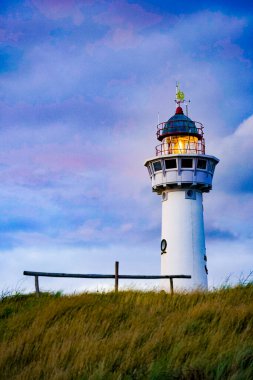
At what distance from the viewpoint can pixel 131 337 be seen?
9.99 m

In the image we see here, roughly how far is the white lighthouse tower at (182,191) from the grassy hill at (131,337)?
35.5ft

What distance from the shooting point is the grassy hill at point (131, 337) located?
820cm

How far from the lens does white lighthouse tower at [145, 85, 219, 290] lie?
25.3m

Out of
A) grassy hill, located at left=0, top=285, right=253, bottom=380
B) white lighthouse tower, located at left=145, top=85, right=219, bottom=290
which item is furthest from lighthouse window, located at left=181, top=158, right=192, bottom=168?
grassy hill, located at left=0, top=285, right=253, bottom=380

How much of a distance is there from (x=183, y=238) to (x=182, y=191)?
2.38 m

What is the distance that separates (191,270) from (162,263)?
1.56 meters

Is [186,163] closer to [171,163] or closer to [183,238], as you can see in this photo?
[171,163]

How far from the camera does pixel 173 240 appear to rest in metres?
25.7

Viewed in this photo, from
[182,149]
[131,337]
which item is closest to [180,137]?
[182,149]

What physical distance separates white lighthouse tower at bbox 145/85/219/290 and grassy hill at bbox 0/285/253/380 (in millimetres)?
10826

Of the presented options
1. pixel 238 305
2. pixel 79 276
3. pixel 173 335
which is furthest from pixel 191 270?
pixel 173 335

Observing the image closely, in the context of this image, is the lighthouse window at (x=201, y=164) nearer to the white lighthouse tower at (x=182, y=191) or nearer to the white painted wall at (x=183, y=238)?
the white lighthouse tower at (x=182, y=191)

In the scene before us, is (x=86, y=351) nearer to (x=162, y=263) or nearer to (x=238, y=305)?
(x=238, y=305)

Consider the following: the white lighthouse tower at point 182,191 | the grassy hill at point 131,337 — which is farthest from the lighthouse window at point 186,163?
the grassy hill at point 131,337
